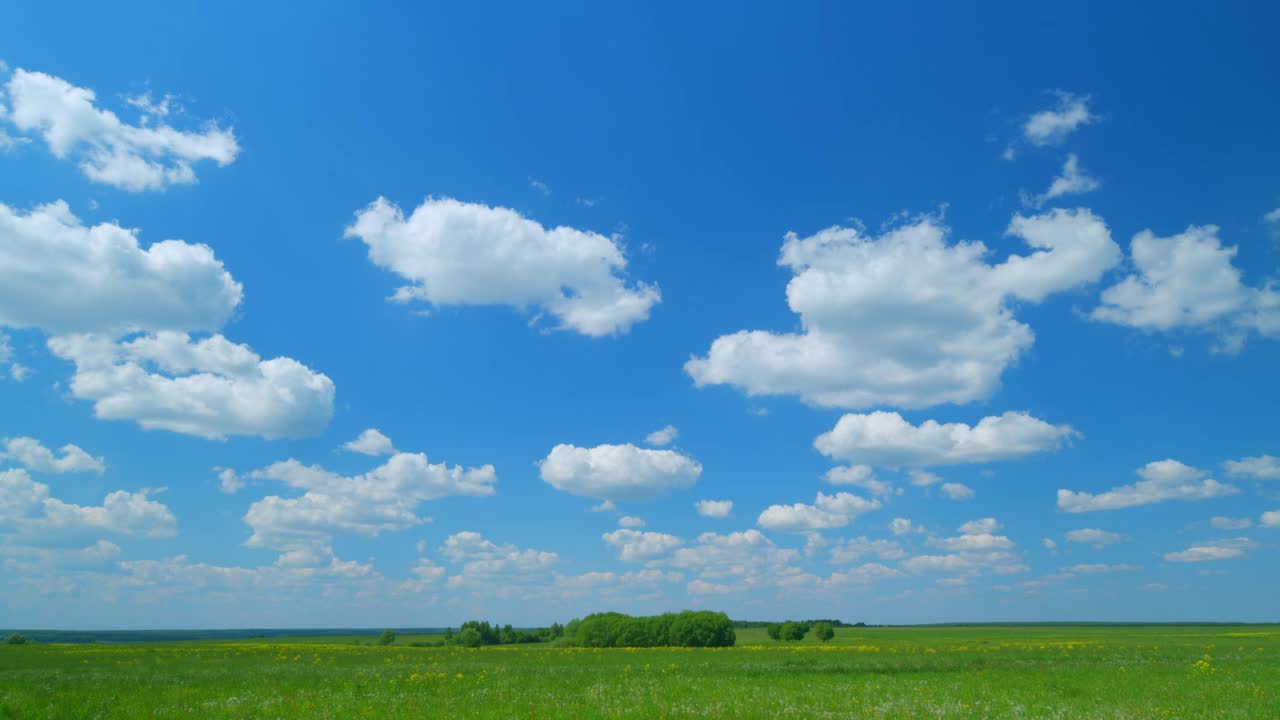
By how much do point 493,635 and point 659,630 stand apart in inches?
1197

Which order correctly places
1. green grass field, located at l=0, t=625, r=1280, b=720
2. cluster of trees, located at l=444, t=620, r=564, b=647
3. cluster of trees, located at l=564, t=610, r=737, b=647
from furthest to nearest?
cluster of trees, located at l=444, t=620, r=564, b=647 → cluster of trees, located at l=564, t=610, r=737, b=647 → green grass field, located at l=0, t=625, r=1280, b=720

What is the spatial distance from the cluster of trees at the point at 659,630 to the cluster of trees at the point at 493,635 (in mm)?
17332

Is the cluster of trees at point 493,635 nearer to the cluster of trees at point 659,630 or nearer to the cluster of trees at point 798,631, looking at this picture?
the cluster of trees at point 659,630

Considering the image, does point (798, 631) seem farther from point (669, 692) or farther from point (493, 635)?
point (669, 692)

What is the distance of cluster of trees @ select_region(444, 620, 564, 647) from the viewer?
10206cm

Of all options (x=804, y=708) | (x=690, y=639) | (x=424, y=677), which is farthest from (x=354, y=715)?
(x=690, y=639)

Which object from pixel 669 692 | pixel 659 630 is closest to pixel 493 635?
pixel 659 630

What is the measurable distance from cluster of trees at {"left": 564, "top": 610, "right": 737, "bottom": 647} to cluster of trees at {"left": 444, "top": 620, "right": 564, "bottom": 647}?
17332mm

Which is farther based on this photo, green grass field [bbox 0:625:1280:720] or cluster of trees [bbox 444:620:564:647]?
cluster of trees [bbox 444:620:564:647]

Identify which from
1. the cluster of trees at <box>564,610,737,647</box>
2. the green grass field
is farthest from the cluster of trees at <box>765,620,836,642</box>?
the green grass field

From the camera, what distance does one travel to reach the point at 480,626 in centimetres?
10500

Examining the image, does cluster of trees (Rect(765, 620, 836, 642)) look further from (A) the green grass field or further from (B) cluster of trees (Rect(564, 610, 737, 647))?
(A) the green grass field

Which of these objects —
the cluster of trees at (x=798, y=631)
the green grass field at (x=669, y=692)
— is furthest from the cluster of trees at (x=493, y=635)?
the green grass field at (x=669, y=692)

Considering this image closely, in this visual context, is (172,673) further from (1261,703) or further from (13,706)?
(1261,703)
